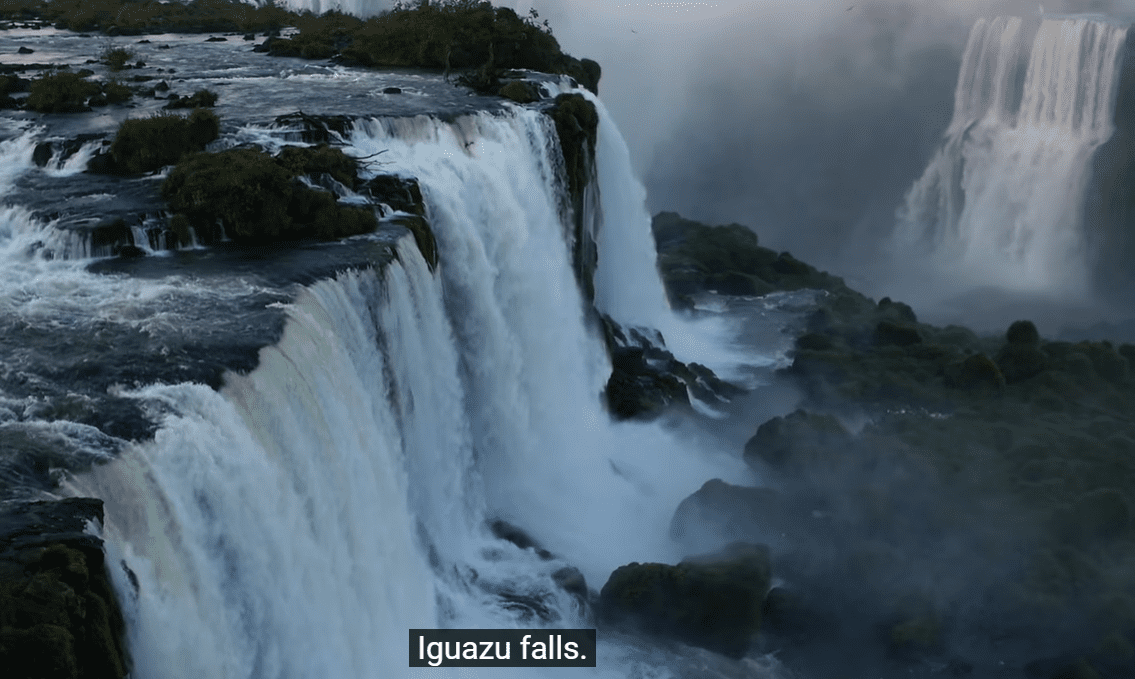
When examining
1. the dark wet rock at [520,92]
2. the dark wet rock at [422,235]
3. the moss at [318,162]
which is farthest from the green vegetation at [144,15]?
the dark wet rock at [422,235]

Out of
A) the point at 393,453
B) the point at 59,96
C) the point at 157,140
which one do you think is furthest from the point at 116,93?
the point at 393,453

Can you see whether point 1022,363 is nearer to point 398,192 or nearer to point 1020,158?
point 398,192

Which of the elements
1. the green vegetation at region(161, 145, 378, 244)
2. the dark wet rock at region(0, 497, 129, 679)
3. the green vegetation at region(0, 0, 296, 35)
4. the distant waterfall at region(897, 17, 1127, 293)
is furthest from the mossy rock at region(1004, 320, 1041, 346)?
the green vegetation at region(0, 0, 296, 35)

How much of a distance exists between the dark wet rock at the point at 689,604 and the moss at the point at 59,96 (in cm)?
1360

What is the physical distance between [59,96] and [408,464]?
1164cm

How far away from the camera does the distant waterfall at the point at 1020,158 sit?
39312 mm

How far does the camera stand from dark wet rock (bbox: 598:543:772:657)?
1636cm

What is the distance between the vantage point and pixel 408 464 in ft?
49.6

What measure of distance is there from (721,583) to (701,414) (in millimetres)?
8250

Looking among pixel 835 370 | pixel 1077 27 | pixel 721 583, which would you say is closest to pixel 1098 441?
pixel 835 370

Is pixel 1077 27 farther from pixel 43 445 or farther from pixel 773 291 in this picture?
pixel 43 445

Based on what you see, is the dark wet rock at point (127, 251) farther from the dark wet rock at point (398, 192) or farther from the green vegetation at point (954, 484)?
the green vegetation at point (954, 484)

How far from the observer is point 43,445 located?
9.70 meters

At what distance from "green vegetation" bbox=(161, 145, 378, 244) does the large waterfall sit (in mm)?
1227
